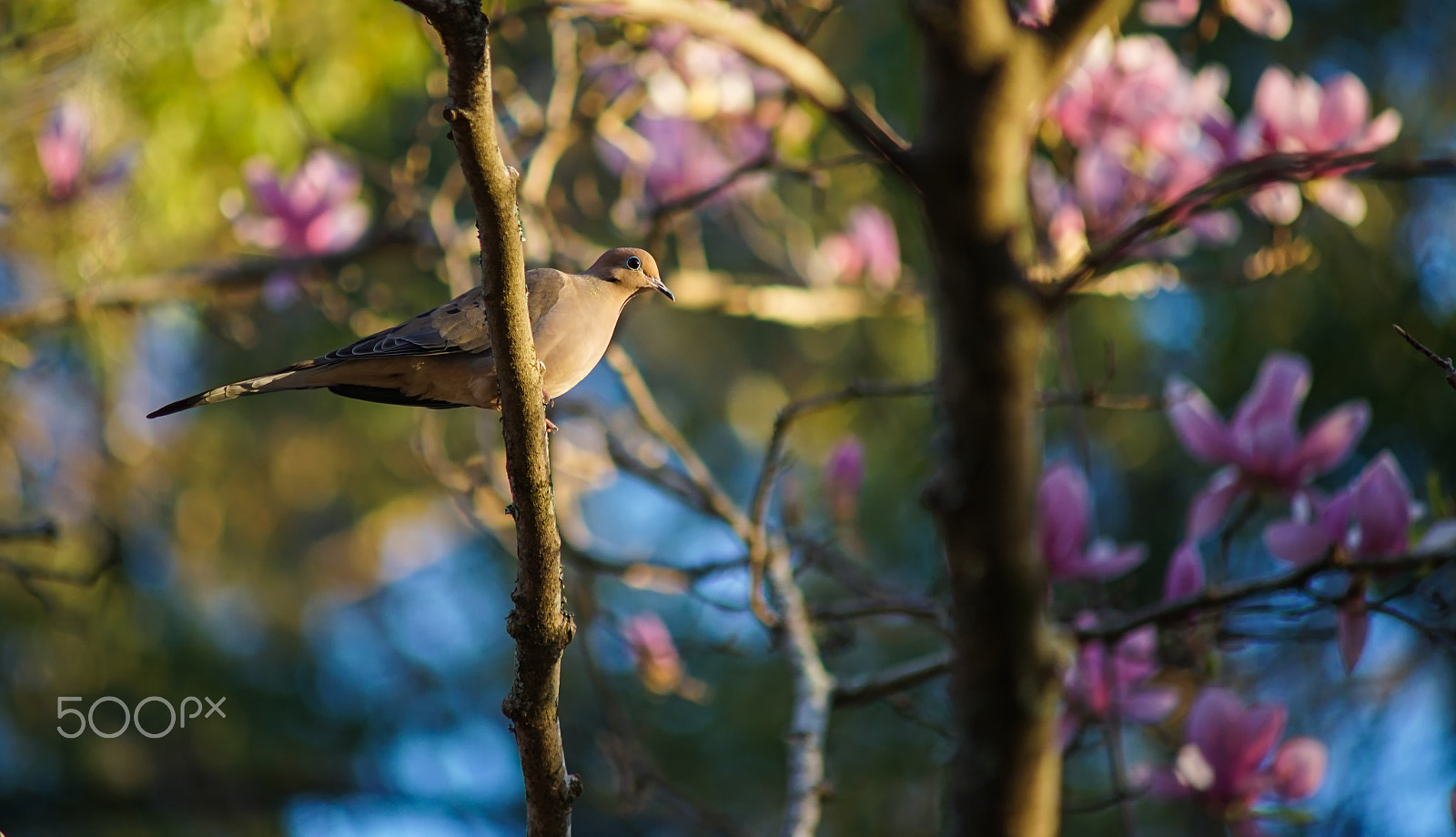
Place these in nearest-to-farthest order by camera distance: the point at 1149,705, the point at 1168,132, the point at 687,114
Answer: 1. the point at 1149,705
2. the point at 1168,132
3. the point at 687,114

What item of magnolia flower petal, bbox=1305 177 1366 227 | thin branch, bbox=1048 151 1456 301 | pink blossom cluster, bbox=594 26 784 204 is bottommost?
thin branch, bbox=1048 151 1456 301

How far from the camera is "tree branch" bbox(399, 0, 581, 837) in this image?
149 cm

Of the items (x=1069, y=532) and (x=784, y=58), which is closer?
(x=784, y=58)

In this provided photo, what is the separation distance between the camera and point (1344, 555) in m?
2.19

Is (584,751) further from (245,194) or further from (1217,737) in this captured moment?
(1217,737)

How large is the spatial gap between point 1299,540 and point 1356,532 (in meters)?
0.10

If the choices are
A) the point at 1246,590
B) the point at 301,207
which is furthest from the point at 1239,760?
the point at 301,207

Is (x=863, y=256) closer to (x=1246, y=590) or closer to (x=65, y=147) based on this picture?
(x=1246, y=590)

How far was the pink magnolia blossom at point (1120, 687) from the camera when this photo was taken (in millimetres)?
2916

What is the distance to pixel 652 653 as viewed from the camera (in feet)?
13.0

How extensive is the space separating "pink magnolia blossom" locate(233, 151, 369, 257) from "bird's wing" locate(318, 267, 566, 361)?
133cm

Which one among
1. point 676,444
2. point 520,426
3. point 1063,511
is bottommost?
point 520,426

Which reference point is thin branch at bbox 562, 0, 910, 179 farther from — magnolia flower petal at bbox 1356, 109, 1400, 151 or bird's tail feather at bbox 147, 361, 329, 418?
magnolia flower petal at bbox 1356, 109, 1400, 151
